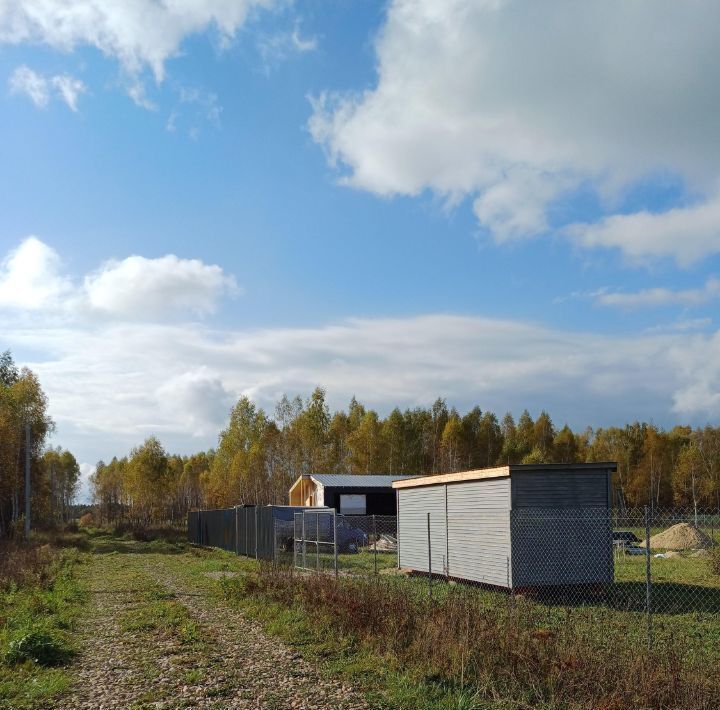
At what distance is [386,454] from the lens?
6812 cm

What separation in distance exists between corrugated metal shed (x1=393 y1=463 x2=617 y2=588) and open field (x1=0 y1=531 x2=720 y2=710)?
97 centimetres

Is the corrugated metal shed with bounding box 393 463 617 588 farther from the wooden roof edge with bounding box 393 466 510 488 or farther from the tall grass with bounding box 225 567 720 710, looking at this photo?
the tall grass with bounding box 225 567 720 710

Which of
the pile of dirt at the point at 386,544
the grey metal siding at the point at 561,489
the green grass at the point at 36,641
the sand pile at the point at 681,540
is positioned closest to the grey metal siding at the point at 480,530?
the grey metal siding at the point at 561,489

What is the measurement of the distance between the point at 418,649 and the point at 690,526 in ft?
98.9

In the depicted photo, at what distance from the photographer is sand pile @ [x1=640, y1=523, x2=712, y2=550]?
3297 cm

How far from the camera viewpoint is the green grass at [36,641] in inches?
330

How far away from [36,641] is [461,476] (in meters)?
10.4

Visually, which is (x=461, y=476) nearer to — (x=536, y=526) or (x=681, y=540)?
(x=536, y=526)

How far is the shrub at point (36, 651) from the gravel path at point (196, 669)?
1.05ft

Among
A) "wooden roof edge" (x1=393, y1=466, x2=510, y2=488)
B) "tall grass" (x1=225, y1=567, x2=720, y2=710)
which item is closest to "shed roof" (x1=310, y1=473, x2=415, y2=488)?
"wooden roof edge" (x1=393, y1=466, x2=510, y2=488)

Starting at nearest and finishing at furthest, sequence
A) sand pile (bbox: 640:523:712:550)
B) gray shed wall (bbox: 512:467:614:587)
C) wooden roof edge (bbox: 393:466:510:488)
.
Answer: gray shed wall (bbox: 512:467:614:587), wooden roof edge (bbox: 393:466:510:488), sand pile (bbox: 640:523:712:550)

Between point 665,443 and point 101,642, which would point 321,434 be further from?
point 101,642

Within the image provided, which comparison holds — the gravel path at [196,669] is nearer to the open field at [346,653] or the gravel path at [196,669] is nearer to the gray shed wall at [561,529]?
the open field at [346,653]

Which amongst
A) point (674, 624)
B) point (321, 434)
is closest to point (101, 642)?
point (674, 624)
